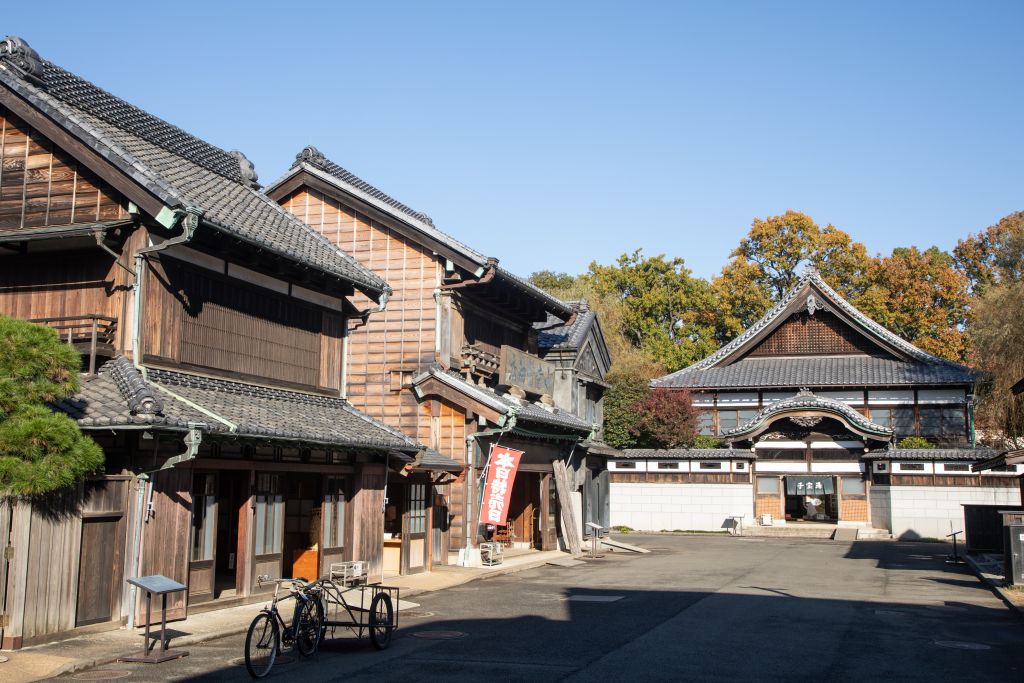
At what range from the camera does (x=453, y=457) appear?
2386 cm

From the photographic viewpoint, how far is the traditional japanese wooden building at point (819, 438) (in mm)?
38344

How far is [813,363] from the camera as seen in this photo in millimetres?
47438

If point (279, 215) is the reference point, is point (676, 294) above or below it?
above

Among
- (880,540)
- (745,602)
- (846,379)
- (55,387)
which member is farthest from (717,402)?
(55,387)

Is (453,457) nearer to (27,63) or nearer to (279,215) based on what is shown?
(279,215)

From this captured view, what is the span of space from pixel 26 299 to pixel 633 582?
1390cm

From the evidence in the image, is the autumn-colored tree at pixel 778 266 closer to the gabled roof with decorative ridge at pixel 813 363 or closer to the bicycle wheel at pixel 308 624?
the gabled roof with decorative ridge at pixel 813 363

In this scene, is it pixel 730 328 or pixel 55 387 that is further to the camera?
pixel 730 328

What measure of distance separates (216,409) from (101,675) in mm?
5156

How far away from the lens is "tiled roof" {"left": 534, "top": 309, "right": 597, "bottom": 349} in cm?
3372

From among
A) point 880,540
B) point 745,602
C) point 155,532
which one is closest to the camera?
point 155,532

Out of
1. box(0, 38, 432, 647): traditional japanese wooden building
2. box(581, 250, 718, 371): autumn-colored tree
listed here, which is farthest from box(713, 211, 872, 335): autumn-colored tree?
box(0, 38, 432, 647): traditional japanese wooden building

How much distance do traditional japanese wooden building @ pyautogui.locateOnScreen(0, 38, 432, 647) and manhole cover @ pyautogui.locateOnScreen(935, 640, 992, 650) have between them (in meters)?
10.3

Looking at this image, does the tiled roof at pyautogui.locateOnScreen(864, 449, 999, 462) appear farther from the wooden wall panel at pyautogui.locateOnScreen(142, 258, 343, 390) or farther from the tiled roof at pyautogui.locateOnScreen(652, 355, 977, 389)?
the wooden wall panel at pyautogui.locateOnScreen(142, 258, 343, 390)
